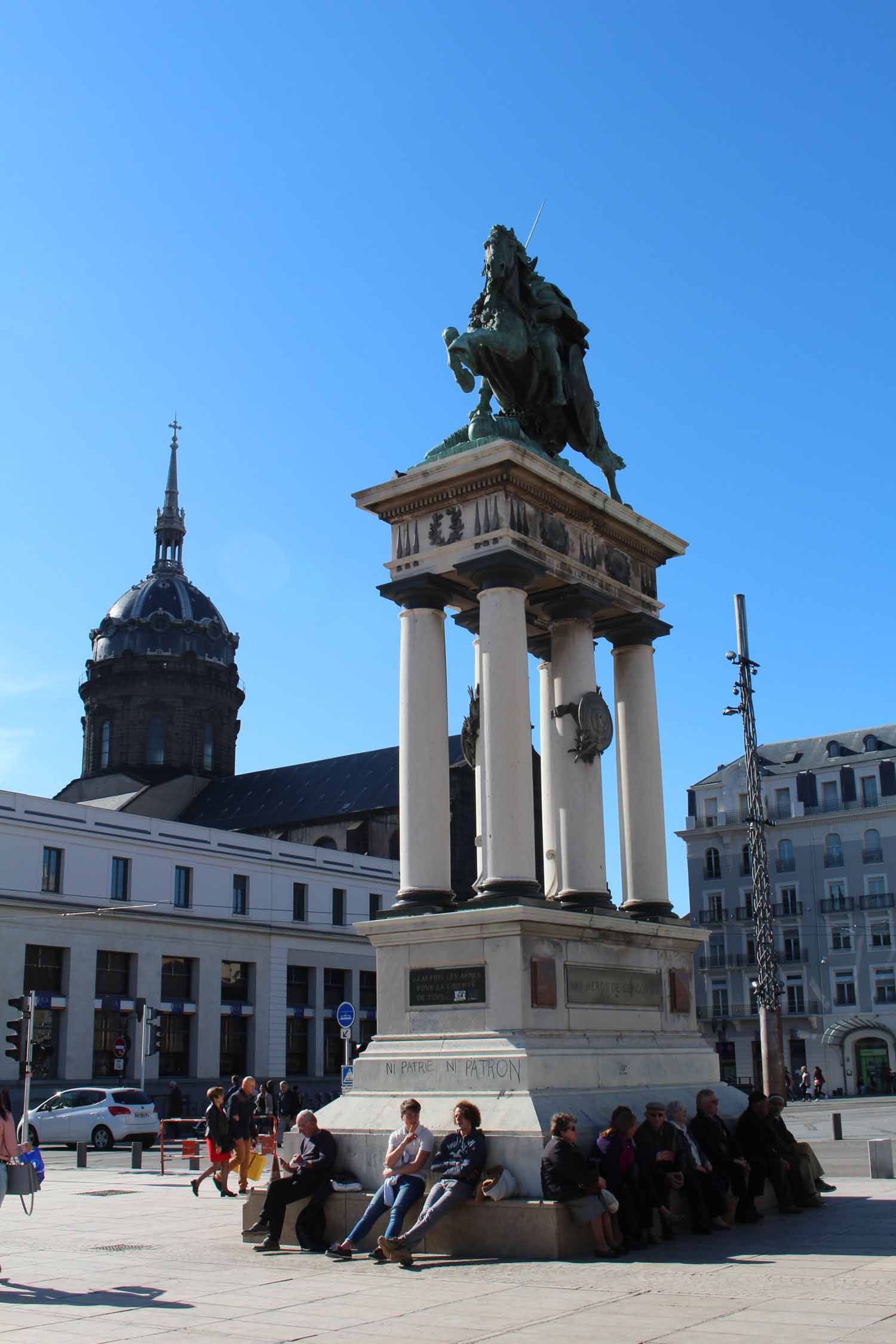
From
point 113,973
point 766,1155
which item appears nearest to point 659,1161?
Answer: point 766,1155

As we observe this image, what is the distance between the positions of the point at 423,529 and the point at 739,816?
56.7 meters

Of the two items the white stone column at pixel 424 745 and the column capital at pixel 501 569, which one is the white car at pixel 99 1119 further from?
the column capital at pixel 501 569

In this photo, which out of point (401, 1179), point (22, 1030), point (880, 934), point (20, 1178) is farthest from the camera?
point (880, 934)

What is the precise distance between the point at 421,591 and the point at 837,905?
53.7 m

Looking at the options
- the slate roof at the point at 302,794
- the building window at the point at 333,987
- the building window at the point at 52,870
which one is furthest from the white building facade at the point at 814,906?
the building window at the point at 52,870

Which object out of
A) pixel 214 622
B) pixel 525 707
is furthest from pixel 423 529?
pixel 214 622

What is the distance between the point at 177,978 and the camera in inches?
2050

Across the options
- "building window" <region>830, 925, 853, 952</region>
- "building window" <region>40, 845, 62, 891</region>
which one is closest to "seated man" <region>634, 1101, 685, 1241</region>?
"building window" <region>40, 845, 62, 891</region>

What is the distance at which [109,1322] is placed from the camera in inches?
334

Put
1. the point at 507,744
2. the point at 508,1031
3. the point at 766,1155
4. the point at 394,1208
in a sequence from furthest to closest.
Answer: the point at 507,744 < the point at 766,1155 < the point at 508,1031 < the point at 394,1208

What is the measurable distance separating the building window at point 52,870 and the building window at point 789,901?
34.9 m

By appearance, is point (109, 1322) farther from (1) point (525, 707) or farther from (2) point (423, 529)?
(2) point (423, 529)

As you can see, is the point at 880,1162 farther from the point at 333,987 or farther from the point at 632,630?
the point at 333,987

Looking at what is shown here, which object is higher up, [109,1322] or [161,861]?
[161,861]
